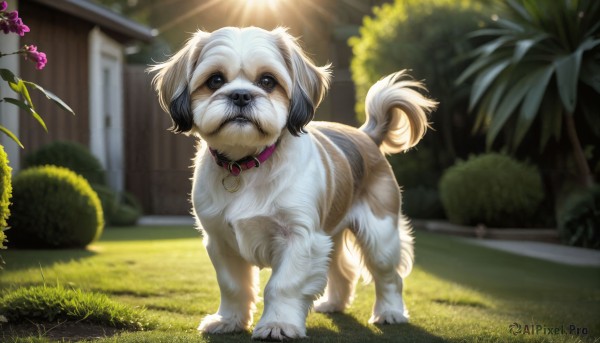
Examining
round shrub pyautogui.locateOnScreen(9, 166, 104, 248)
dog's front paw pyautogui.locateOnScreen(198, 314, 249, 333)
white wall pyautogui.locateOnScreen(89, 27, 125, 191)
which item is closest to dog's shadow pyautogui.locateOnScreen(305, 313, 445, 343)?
dog's front paw pyautogui.locateOnScreen(198, 314, 249, 333)

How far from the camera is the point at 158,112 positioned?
16.7m

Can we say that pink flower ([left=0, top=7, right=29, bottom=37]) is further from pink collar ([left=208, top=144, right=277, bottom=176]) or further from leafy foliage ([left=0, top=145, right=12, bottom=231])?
pink collar ([left=208, top=144, right=277, bottom=176])

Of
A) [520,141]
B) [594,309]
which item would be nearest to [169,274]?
[594,309]

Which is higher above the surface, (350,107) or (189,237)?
(350,107)

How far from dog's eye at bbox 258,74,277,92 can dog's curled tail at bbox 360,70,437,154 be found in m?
1.74

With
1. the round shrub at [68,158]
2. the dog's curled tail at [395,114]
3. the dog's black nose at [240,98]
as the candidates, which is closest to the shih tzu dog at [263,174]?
the dog's black nose at [240,98]

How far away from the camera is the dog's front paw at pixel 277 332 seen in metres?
3.99

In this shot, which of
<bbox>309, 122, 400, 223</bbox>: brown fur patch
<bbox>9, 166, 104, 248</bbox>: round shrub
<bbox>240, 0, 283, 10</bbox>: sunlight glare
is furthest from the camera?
<bbox>240, 0, 283, 10</bbox>: sunlight glare

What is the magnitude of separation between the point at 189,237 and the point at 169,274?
4238 mm

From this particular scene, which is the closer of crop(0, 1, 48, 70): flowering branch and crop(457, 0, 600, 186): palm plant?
crop(0, 1, 48, 70): flowering branch

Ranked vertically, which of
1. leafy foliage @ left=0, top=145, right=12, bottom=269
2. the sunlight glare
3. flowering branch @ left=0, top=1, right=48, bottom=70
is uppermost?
the sunlight glare

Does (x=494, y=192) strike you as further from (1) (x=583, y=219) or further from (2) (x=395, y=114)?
(2) (x=395, y=114)

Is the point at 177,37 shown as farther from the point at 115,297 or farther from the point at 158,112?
the point at 115,297

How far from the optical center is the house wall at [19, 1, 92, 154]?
41.3ft
